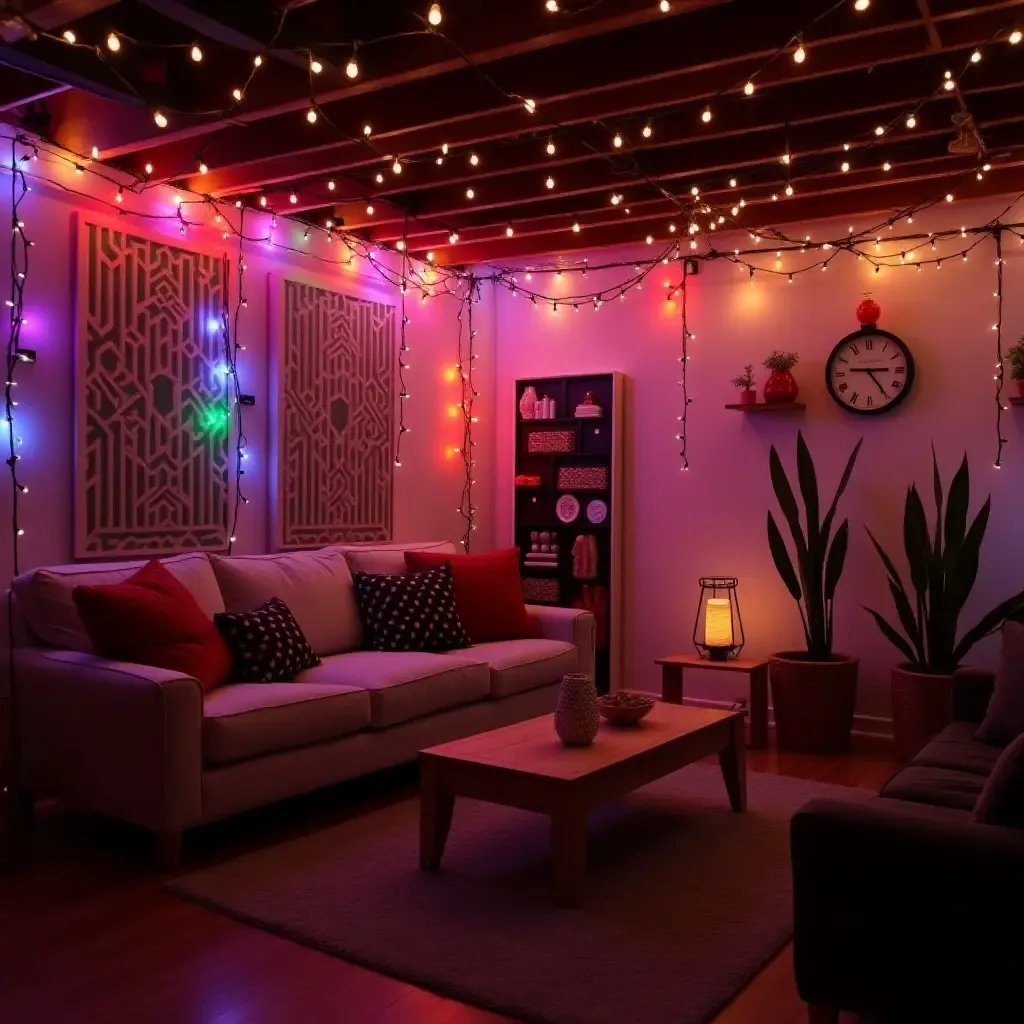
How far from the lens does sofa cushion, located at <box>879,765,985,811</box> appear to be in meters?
2.55

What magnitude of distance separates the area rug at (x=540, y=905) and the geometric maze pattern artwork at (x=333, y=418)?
179 cm

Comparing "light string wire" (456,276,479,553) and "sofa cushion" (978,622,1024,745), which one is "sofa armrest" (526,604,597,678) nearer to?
"light string wire" (456,276,479,553)

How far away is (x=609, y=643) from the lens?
18.8ft

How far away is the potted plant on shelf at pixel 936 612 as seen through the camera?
4.35 m

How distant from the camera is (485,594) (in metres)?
4.81

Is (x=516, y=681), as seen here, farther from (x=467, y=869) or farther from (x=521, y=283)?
(x=521, y=283)

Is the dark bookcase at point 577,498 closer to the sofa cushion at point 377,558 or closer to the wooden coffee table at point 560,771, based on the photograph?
the sofa cushion at point 377,558

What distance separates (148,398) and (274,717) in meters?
1.61

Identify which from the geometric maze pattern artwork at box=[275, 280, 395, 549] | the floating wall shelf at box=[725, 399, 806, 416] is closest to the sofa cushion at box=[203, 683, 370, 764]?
the geometric maze pattern artwork at box=[275, 280, 395, 549]

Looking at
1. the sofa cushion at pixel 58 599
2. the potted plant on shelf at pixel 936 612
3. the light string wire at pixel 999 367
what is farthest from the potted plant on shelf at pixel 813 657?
the sofa cushion at pixel 58 599

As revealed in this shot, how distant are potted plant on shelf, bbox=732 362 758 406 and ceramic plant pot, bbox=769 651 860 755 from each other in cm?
140

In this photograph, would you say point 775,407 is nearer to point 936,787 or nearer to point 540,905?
point 936,787

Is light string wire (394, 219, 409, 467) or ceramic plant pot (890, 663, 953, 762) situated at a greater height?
light string wire (394, 219, 409, 467)

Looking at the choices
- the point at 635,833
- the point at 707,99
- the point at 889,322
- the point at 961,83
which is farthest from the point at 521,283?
the point at 635,833
